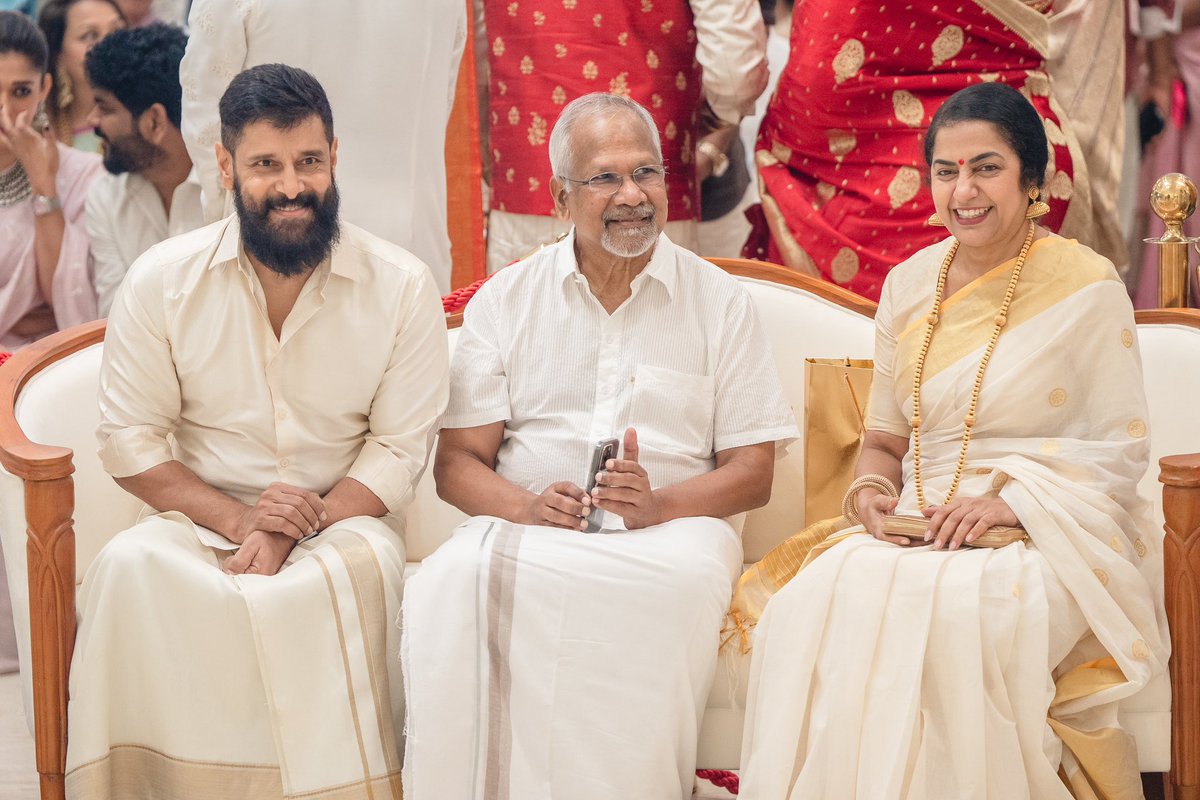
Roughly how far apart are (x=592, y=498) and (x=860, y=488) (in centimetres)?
58

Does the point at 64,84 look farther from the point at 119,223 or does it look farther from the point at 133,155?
the point at 119,223

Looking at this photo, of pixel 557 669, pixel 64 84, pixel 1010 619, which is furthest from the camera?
pixel 64 84

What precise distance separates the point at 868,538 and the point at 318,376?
1.24m

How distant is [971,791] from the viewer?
8.88 ft

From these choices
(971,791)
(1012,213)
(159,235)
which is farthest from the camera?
(159,235)

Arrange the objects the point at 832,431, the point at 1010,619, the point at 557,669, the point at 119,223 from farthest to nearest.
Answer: the point at 119,223 < the point at 832,431 < the point at 557,669 < the point at 1010,619

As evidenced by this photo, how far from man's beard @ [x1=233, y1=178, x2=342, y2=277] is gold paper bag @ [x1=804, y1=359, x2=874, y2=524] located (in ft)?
3.92

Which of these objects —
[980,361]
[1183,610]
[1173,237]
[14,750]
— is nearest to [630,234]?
[980,361]

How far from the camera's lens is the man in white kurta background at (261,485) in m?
2.98

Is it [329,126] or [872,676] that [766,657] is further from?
[329,126]

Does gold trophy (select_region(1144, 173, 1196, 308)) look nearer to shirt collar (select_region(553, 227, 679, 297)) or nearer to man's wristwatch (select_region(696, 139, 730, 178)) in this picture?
shirt collar (select_region(553, 227, 679, 297))

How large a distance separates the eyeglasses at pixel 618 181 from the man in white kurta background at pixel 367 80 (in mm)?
1089

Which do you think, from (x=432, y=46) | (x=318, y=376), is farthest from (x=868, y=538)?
(x=432, y=46)

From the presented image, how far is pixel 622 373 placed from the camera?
3408 millimetres
